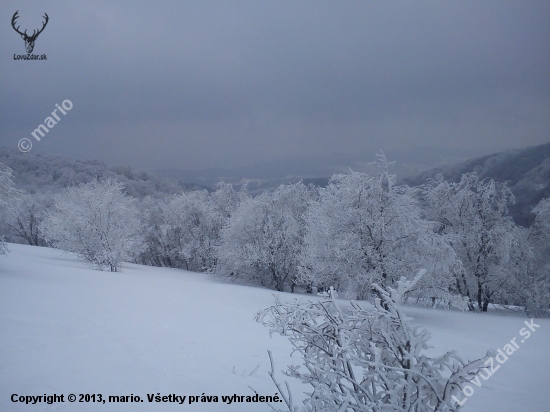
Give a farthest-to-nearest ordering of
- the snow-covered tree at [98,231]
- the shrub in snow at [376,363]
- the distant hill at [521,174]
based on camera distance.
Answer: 1. the snow-covered tree at [98,231]
2. the distant hill at [521,174]
3. the shrub in snow at [376,363]

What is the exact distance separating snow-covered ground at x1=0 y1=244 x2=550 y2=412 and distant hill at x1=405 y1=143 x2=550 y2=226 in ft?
32.4

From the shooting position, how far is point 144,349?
17.5ft

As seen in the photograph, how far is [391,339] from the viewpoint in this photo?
2.74m

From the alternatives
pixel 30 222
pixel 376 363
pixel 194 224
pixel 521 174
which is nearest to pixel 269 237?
pixel 194 224

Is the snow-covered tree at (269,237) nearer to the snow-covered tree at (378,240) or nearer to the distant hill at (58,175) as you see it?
the snow-covered tree at (378,240)

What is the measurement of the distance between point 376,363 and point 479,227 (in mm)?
17598

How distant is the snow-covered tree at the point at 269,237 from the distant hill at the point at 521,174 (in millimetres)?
8107

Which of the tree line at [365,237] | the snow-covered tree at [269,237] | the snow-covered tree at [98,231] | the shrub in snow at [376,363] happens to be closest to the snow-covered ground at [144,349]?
the shrub in snow at [376,363]

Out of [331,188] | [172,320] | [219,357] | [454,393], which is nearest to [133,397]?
[219,357]

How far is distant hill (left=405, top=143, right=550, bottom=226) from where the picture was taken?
19.2m

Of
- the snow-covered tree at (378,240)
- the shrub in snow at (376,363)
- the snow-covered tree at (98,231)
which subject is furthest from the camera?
the snow-covered tree at (98,231)

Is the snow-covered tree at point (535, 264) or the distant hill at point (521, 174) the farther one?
the distant hill at point (521, 174)

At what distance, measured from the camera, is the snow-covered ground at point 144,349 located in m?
3.81

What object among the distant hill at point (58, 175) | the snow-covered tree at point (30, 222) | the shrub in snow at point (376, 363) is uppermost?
the distant hill at point (58, 175)
